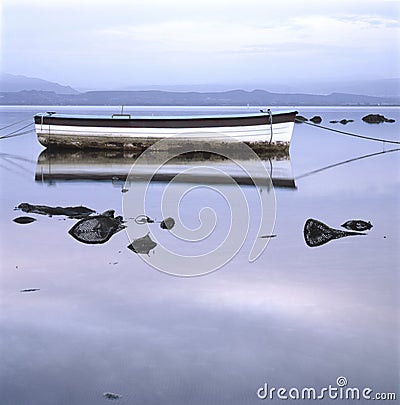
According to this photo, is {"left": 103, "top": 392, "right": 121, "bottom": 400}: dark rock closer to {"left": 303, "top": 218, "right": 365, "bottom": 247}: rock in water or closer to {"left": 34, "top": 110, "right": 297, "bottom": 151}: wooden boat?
{"left": 303, "top": 218, "right": 365, "bottom": 247}: rock in water

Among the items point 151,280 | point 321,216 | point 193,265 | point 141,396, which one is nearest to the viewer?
point 141,396

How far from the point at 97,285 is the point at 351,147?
72.5ft

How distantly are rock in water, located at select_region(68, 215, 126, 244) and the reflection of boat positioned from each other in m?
5.81

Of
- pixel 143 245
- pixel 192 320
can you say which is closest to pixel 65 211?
pixel 143 245

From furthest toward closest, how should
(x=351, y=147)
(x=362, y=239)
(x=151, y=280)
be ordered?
(x=351, y=147) < (x=362, y=239) < (x=151, y=280)

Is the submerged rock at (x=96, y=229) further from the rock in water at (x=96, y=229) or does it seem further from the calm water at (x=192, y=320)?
the calm water at (x=192, y=320)

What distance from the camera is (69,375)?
4336 mm

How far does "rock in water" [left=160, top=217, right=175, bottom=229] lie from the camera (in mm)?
9353

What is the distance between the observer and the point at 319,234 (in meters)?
8.70

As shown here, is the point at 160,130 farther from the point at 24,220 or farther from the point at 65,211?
the point at 24,220

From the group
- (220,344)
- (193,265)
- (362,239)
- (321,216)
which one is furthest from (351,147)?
(220,344)

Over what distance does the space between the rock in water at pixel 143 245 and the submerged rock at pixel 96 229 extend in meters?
0.43

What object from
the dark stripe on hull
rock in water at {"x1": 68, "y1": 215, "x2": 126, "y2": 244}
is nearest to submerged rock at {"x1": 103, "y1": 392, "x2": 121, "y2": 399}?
rock in water at {"x1": 68, "y1": 215, "x2": 126, "y2": 244}

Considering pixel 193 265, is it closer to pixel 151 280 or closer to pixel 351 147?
pixel 151 280
